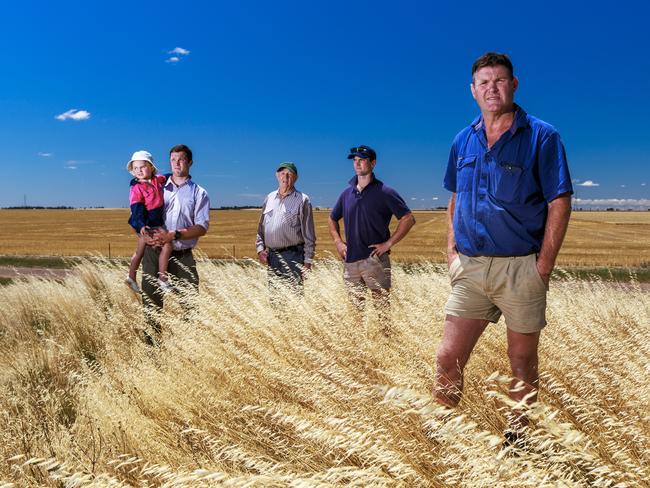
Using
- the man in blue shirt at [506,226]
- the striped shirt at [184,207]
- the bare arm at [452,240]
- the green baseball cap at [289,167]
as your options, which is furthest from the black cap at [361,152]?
the man in blue shirt at [506,226]

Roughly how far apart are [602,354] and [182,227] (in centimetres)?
376

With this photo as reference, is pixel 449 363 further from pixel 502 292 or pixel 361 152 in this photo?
pixel 361 152

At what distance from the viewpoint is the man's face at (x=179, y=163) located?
5.26 metres

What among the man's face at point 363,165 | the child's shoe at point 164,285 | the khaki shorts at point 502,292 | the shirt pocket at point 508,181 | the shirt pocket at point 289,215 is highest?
the man's face at point 363,165

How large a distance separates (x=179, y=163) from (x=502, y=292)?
358cm

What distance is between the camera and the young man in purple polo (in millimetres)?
5109

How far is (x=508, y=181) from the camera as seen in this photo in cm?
258

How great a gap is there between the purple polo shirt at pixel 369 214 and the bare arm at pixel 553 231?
263 cm

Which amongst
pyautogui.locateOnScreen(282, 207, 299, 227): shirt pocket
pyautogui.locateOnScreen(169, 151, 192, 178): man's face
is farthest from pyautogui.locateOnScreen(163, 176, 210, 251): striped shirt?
pyautogui.locateOnScreen(282, 207, 299, 227): shirt pocket

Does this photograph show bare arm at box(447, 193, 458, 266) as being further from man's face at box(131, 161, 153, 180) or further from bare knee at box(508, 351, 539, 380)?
man's face at box(131, 161, 153, 180)

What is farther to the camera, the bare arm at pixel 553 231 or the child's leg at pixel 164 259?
the child's leg at pixel 164 259

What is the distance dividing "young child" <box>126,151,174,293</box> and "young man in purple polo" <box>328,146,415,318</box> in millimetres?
1736

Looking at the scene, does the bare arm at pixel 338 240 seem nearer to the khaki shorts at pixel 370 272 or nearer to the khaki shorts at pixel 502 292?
the khaki shorts at pixel 370 272

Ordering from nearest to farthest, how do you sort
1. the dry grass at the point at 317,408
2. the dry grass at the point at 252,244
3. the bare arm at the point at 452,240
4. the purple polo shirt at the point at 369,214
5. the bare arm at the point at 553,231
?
the dry grass at the point at 317,408
the bare arm at the point at 553,231
the bare arm at the point at 452,240
the purple polo shirt at the point at 369,214
the dry grass at the point at 252,244
